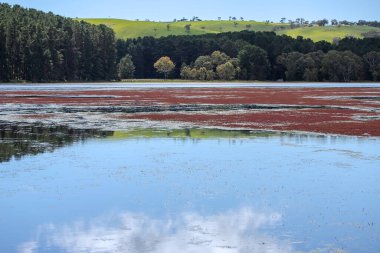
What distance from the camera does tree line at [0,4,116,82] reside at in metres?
129

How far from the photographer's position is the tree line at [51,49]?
5094 inches

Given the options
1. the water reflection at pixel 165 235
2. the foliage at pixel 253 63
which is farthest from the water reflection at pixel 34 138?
the foliage at pixel 253 63

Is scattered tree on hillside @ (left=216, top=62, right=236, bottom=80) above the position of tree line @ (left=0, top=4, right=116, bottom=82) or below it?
below

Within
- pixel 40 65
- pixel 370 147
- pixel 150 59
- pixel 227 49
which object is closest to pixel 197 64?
pixel 227 49

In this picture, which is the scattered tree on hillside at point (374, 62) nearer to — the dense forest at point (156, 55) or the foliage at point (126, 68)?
the dense forest at point (156, 55)

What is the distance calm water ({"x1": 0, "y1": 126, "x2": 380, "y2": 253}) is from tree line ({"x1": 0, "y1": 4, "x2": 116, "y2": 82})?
10713 cm

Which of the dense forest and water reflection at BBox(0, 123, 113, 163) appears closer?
water reflection at BBox(0, 123, 113, 163)

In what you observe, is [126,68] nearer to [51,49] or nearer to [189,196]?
[51,49]

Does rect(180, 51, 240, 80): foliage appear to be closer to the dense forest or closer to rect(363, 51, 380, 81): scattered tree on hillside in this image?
the dense forest

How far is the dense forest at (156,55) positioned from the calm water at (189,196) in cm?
10905

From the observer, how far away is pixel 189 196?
16094 millimetres

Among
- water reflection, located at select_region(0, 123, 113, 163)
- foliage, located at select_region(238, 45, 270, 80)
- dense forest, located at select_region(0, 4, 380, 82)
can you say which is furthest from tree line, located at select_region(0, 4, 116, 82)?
water reflection, located at select_region(0, 123, 113, 163)

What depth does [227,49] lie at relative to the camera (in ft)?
586

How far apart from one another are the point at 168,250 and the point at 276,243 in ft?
7.04
